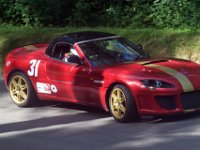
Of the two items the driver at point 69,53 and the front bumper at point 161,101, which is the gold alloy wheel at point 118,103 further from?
the driver at point 69,53

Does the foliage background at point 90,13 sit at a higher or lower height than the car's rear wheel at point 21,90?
higher

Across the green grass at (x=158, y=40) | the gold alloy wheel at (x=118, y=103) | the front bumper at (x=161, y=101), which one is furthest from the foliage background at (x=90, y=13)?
the front bumper at (x=161, y=101)

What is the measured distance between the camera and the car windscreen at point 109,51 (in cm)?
1019

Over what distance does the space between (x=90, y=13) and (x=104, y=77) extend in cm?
957

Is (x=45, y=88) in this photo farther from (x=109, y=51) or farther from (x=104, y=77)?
(x=104, y=77)

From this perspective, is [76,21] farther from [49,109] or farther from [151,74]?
[151,74]

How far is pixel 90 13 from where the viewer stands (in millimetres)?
19078

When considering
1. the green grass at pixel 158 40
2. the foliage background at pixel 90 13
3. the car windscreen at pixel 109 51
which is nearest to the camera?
the car windscreen at pixel 109 51

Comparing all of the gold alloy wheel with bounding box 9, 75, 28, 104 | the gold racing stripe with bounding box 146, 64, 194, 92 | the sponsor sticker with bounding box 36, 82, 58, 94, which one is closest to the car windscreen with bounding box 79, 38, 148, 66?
the sponsor sticker with bounding box 36, 82, 58, 94

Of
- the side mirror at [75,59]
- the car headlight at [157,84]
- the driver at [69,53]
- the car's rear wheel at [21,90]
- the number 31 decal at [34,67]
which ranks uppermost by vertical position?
the driver at [69,53]

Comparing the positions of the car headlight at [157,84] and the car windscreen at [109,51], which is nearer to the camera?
the car headlight at [157,84]

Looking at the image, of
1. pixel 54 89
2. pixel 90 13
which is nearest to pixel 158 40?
pixel 54 89

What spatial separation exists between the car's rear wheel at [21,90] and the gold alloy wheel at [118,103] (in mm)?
2044

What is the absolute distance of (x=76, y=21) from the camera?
18891 mm
